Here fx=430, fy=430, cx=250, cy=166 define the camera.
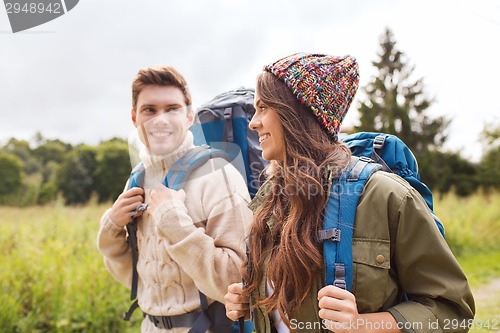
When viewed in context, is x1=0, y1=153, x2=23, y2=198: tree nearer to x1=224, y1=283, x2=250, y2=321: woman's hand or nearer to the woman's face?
x1=224, y1=283, x2=250, y2=321: woman's hand

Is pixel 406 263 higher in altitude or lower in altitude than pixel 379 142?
lower

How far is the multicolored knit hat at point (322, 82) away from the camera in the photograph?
5.11 ft

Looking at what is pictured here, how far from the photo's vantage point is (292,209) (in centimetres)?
155

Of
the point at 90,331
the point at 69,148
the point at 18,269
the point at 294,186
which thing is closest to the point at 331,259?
the point at 294,186

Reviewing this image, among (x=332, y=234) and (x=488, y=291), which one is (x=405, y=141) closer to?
(x=488, y=291)

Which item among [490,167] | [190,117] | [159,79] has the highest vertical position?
[159,79]

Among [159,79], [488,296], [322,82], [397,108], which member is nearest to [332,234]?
[322,82]

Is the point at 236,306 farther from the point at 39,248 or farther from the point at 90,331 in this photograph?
the point at 39,248

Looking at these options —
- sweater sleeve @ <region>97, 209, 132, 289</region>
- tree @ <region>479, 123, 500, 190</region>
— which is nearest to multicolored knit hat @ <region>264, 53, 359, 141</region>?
sweater sleeve @ <region>97, 209, 132, 289</region>

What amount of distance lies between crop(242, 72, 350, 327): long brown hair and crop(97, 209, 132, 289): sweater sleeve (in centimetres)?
99

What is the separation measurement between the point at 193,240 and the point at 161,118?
0.69 meters

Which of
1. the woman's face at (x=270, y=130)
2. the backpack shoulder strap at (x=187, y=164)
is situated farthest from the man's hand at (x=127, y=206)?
the woman's face at (x=270, y=130)

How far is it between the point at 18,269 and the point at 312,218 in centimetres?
435

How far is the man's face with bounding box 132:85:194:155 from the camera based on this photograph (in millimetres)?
2248
